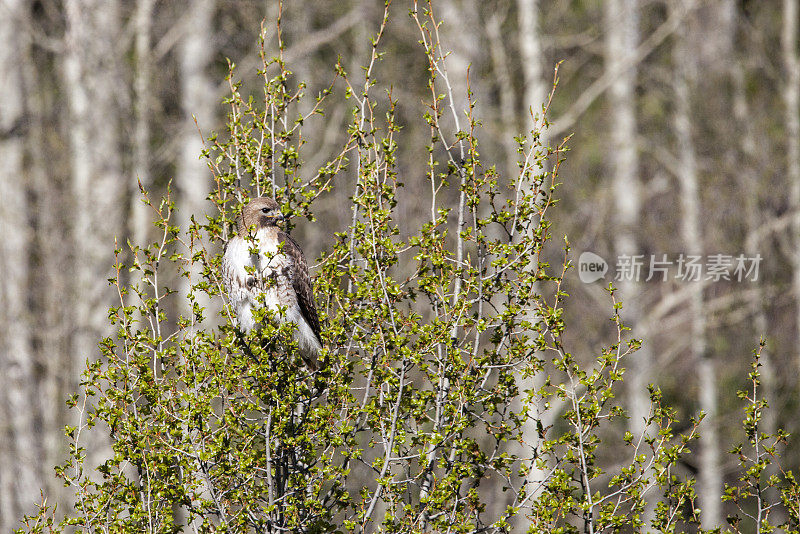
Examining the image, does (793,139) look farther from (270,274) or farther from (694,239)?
(270,274)

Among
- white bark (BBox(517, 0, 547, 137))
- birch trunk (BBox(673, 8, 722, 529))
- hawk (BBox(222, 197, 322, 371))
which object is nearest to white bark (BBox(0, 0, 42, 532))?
white bark (BBox(517, 0, 547, 137))

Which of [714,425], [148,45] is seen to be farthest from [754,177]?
[148,45]

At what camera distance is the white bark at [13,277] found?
41.5 ft

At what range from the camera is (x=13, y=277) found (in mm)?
13102

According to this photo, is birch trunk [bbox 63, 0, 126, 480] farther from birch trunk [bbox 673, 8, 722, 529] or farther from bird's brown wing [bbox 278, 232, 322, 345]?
birch trunk [bbox 673, 8, 722, 529]

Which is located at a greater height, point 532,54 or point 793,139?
point 532,54

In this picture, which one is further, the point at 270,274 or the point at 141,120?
the point at 141,120

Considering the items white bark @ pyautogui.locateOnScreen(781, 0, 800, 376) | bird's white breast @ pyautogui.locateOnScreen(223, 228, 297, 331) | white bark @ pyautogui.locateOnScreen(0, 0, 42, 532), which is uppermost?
white bark @ pyautogui.locateOnScreen(781, 0, 800, 376)

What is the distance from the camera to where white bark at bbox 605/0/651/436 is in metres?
15.1

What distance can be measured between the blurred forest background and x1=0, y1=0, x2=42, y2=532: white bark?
1.0 inches

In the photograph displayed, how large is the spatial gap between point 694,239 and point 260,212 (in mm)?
12090

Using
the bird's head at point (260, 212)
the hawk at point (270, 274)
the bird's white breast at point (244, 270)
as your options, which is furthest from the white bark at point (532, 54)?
the bird's head at point (260, 212)

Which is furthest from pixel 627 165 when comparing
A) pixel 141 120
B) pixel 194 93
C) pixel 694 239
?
pixel 141 120

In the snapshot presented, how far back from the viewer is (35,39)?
1307 cm
